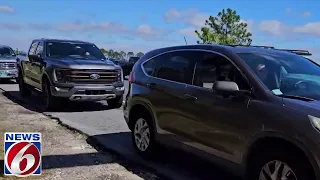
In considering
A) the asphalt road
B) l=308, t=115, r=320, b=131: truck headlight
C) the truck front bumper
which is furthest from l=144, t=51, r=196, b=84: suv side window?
the truck front bumper

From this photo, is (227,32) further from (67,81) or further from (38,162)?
(38,162)

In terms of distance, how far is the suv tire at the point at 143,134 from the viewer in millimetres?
6109

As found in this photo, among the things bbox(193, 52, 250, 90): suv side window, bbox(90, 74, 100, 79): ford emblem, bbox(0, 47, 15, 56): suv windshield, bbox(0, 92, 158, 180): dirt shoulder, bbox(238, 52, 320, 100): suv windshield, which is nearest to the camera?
bbox(238, 52, 320, 100): suv windshield

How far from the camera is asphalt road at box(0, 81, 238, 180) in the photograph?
568 centimetres

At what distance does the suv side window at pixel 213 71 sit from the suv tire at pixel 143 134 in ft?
4.08

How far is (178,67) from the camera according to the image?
5.70 m

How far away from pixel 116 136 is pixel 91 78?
3377 millimetres

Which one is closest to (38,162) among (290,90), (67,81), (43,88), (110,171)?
(110,171)

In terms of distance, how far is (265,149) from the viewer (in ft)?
13.6

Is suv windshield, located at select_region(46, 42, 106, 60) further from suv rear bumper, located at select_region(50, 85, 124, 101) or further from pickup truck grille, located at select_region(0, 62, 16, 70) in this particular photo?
pickup truck grille, located at select_region(0, 62, 16, 70)

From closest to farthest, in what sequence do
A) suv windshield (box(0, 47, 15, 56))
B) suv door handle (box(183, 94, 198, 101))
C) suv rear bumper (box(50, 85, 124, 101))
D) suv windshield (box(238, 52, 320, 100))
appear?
suv windshield (box(238, 52, 320, 100))
suv door handle (box(183, 94, 198, 101))
suv rear bumper (box(50, 85, 124, 101))
suv windshield (box(0, 47, 15, 56))

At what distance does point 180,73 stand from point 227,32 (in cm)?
5304

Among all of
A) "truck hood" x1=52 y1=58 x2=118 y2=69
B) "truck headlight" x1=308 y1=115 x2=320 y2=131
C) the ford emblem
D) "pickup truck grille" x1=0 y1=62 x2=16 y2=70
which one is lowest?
"pickup truck grille" x1=0 y1=62 x2=16 y2=70

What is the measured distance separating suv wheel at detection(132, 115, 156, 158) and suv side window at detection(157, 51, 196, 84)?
2.50 feet
